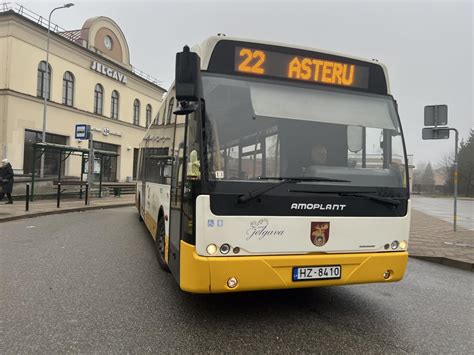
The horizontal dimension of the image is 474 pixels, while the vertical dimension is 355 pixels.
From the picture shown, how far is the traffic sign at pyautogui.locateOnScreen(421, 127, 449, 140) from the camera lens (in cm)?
948

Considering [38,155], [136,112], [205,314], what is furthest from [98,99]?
[205,314]

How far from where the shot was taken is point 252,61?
405cm

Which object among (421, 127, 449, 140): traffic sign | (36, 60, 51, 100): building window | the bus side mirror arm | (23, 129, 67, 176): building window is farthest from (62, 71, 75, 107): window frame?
the bus side mirror arm

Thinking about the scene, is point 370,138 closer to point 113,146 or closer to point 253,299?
point 253,299

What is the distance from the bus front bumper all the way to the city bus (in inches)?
0.4

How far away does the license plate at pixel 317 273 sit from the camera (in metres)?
3.82

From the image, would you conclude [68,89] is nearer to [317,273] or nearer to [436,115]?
[436,115]

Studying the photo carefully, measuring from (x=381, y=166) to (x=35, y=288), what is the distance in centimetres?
456

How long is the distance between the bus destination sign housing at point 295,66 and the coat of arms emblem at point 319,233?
1.59 m

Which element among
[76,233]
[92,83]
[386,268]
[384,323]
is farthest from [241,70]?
[92,83]

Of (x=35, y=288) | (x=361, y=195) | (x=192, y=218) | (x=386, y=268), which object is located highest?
(x=361, y=195)

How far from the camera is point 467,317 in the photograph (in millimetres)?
4336

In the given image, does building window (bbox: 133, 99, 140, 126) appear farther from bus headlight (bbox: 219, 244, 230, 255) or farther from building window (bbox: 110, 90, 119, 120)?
bus headlight (bbox: 219, 244, 230, 255)

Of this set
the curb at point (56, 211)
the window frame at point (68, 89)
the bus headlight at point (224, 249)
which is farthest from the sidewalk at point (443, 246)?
the window frame at point (68, 89)
